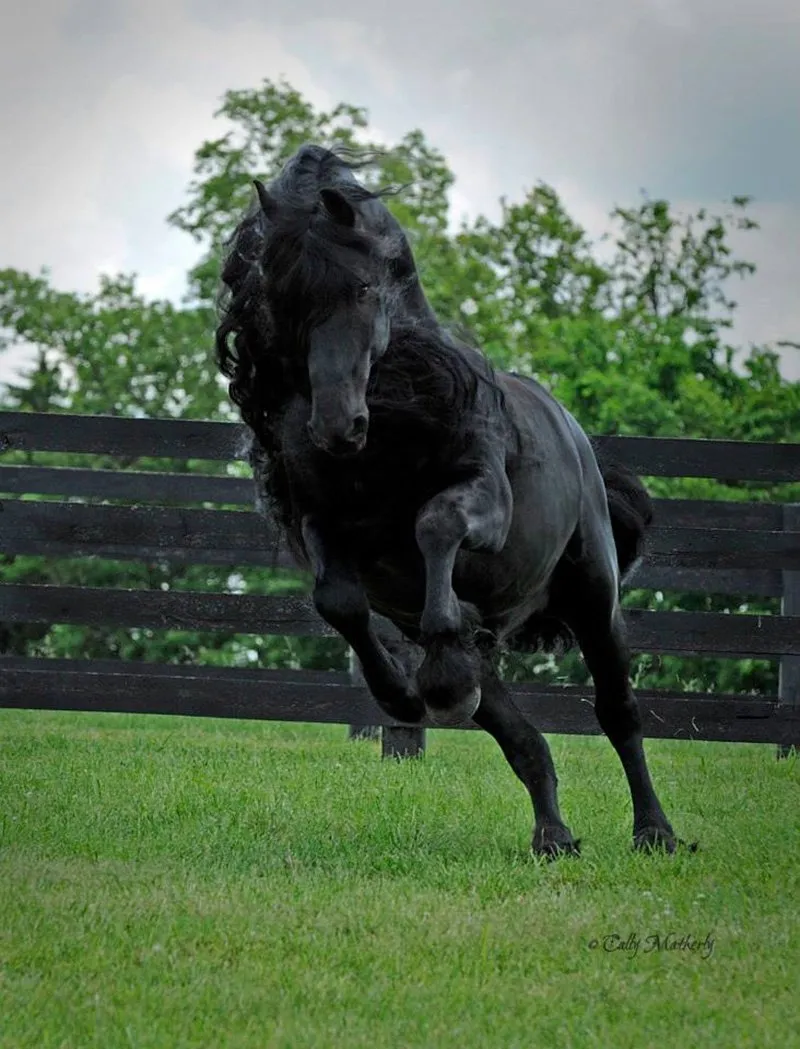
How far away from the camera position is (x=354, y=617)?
5.29 metres

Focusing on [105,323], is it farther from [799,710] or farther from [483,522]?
[483,522]

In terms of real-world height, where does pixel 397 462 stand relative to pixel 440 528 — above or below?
above

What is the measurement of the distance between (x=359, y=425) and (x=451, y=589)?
76cm

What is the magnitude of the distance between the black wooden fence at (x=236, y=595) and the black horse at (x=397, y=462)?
10.3 feet

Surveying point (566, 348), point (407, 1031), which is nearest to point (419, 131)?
point (566, 348)

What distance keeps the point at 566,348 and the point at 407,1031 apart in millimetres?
25856

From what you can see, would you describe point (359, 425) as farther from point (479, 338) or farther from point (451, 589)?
point (479, 338)

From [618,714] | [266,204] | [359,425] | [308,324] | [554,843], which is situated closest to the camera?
[359,425]

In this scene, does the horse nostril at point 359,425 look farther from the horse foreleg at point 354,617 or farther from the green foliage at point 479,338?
the green foliage at point 479,338

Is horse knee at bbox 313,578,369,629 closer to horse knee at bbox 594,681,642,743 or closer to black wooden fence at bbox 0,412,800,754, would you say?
horse knee at bbox 594,681,642,743

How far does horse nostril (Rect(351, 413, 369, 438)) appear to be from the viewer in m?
4.62

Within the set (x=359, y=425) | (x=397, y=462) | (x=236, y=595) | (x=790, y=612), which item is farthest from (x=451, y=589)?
(x=790, y=612)

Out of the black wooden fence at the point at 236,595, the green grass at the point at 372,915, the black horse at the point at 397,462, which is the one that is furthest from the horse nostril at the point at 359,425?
the black wooden fence at the point at 236,595

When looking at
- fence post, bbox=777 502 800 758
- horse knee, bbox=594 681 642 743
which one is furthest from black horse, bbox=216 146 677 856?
fence post, bbox=777 502 800 758
